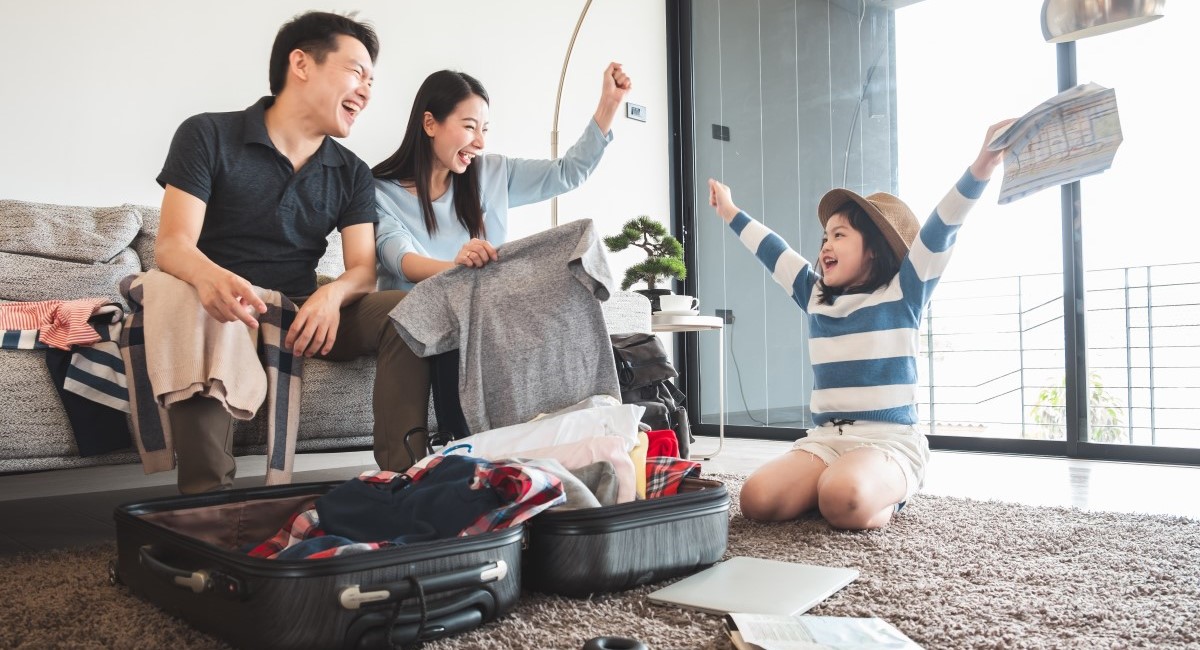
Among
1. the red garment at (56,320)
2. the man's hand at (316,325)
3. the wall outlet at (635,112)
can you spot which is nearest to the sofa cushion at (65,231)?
the red garment at (56,320)

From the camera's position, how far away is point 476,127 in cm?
200

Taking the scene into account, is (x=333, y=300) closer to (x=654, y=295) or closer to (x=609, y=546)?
(x=609, y=546)

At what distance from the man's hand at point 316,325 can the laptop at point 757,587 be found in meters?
0.85

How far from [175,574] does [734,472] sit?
5.87 feet

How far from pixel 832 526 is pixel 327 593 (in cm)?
100

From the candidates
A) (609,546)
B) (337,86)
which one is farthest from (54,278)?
(609,546)

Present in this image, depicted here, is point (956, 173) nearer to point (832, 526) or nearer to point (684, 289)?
point (684, 289)

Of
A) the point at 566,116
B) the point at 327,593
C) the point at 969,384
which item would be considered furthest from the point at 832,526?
the point at 566,116

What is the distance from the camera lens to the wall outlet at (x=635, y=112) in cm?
401

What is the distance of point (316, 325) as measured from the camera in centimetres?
157

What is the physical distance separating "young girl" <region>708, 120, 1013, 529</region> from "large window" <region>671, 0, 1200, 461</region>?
33.8 inches

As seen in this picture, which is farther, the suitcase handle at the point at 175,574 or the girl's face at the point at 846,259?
the girl's face at the point at 846,259

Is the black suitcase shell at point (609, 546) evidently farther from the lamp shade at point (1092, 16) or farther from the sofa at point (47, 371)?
the lamp shade at point (1092, 16)

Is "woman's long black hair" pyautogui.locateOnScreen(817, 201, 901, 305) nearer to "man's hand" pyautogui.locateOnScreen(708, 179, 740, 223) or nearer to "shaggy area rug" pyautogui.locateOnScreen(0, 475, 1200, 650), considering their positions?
"man's hand" pyautogui.locateOnScreen(708, 179, 740, 223)
